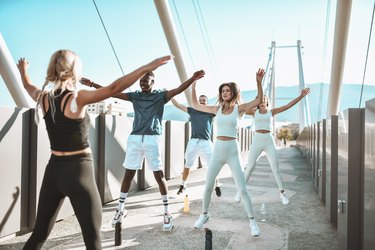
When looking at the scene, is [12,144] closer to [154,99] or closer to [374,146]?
[154,99]

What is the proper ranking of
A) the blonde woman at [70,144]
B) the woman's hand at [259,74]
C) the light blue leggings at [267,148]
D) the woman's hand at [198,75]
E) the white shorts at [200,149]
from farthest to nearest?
the white shorts at [200,149] < the light blue leggings at [267,148] < the woman's hand at [259,74] < the woman's hand at [198,75] < the blonde woman at [70,144]

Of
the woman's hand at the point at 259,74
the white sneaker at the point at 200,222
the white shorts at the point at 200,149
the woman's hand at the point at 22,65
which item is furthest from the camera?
the white shorts at the point at 200,149

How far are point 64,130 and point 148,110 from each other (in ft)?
7.19

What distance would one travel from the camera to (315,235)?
4078mm

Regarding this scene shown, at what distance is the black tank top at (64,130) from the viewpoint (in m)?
2.08

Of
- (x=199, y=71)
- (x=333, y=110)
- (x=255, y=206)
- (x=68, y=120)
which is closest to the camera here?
(x=68, y=120)

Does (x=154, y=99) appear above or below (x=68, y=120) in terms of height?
below

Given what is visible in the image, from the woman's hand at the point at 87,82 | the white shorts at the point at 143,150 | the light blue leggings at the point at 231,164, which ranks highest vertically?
the woman's hand at the point at 87,82

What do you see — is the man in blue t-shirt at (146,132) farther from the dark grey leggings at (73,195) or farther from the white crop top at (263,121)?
the white crop top at (263,121)

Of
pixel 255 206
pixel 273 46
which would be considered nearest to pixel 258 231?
pixel 255 206

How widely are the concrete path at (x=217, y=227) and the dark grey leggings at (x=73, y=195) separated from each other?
1.50m

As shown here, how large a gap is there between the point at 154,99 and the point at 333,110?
43.5 feet

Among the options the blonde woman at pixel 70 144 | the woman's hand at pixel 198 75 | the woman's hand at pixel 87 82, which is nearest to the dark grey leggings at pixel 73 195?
the blonde woman at pixel 70 144

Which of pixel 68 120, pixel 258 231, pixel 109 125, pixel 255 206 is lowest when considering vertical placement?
pixel 255 206
